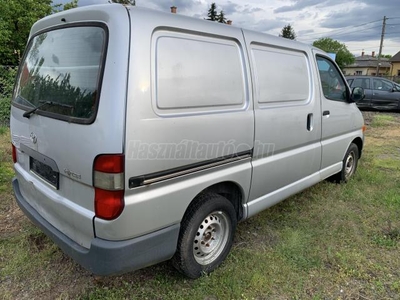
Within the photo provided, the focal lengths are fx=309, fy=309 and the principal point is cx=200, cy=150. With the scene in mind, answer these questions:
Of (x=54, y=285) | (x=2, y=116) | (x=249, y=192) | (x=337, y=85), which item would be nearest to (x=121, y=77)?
(x=249, y=192)

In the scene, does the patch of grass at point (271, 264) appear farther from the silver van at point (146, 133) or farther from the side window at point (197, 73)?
the side window at point (197, 73)

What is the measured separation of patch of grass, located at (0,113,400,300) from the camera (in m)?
2.40

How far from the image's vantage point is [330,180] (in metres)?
4.76

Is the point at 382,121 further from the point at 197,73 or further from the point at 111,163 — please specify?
the point at 111,163

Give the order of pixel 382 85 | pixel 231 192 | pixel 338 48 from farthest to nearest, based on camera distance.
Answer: pixel 338 48
pixel 382 85
pixel 231 192

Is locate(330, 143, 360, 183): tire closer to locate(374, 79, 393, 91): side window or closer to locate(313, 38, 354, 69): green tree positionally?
locate(374, 79, 393, 91): side window

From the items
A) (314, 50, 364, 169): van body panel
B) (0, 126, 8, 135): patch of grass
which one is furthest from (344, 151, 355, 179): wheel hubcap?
(0, 126, 8, 135): patch of grass

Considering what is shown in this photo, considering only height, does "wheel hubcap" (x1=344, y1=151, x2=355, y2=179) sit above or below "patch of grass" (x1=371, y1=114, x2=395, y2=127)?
below

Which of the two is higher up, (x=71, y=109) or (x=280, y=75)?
(x=280, y=75)

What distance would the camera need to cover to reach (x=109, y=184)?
183cm

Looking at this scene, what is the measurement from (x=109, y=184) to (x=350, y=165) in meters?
4.18

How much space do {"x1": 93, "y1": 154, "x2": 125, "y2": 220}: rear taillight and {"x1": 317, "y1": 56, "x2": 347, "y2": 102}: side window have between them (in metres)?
2.78

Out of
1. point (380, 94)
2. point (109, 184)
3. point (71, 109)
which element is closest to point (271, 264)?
point (109, 184)

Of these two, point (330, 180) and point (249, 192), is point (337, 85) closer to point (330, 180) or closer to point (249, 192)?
point (330, 180)
